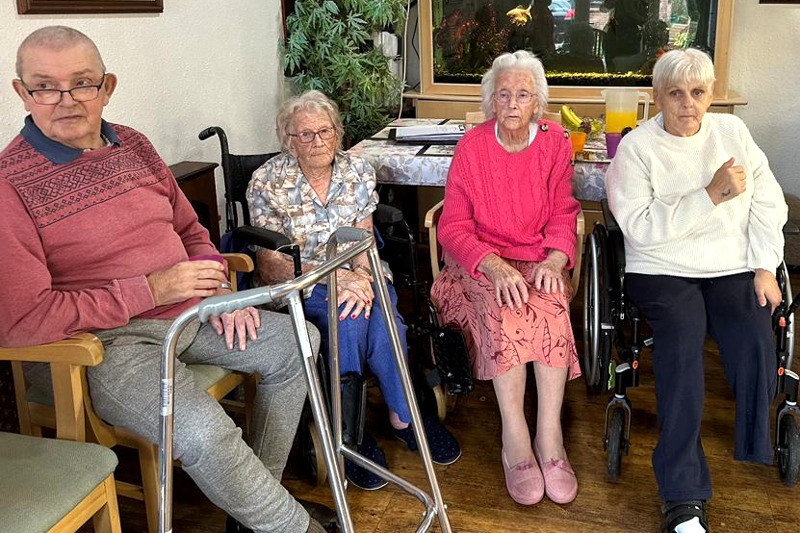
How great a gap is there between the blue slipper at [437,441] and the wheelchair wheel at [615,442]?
1.35 ft

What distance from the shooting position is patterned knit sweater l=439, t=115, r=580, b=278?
2189mm

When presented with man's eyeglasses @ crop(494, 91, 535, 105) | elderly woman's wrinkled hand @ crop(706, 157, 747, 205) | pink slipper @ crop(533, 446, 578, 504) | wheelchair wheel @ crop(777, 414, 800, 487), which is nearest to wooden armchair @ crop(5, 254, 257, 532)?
pink slipper @ crop(533, 446, 578, 504)

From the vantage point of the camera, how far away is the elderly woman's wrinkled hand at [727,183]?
6.19ft

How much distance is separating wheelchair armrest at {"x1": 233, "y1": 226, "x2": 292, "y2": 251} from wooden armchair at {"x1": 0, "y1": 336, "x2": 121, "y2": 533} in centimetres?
62

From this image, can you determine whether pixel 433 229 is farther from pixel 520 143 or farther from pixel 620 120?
pixel 620 120

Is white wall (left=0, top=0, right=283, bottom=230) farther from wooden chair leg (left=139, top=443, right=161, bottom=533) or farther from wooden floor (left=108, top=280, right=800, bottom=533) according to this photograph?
wooden floor (left=108, top=280, right=800, bottom=533)

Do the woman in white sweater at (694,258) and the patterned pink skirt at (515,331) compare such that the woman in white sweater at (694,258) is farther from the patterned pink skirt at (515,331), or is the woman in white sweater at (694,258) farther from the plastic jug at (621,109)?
the plastic jug at (621,109)

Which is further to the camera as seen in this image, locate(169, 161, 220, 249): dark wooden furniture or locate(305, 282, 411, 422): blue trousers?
locate(169, 161, 220, 249): dark wooden furniture

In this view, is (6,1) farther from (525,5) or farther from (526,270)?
(525,5)

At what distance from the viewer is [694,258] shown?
6.51ft

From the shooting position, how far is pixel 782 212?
1999mm

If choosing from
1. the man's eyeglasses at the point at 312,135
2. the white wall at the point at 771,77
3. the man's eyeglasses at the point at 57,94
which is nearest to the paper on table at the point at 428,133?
the man's eyeglasses at the point at 312,135

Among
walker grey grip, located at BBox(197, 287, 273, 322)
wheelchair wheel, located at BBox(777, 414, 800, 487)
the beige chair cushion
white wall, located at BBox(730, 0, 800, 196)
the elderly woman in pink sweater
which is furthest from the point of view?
white wall, located at BBox(730, 0, 800, 196)

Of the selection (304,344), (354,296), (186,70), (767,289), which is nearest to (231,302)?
(304,344)
